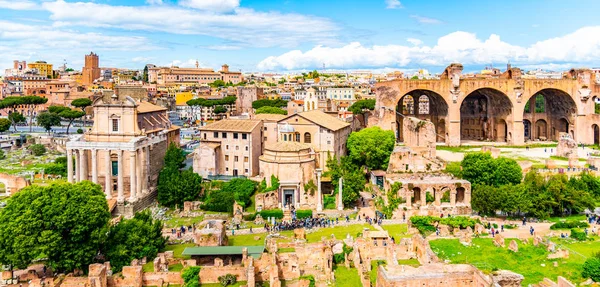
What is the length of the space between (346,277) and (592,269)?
11821 millimetres

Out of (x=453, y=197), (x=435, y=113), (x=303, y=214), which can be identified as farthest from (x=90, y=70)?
(x=453, y=197)

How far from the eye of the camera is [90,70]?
183 metres

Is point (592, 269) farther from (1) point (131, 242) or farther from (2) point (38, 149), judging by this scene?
(2) point (38, 149)

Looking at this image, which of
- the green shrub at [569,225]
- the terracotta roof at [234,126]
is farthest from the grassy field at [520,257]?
the terracotta roof at [234,126]

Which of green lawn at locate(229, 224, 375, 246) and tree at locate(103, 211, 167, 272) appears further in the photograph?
green lawn at locate(229, 224, 375, 246)

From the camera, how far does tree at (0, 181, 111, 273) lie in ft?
94.4

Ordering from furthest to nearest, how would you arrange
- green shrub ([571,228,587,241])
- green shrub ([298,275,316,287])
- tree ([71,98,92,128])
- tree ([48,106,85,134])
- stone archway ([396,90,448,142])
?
tree ([71,98,92,128])
tree ([48,106,85,134])
stone archway ([396,90,448,142])
green shrub ([571,228,587,241])
green shrub ([298,275,316,287])

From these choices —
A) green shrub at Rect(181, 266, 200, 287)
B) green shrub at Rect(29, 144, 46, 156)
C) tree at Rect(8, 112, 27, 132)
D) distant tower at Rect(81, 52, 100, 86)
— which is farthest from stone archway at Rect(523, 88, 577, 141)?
distant tower at Rect(81, 52, 100, 86)

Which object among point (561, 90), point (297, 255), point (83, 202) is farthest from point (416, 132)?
point (83, 202)

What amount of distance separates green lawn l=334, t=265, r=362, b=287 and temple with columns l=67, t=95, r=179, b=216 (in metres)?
21.8

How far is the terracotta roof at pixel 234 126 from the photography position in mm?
51056

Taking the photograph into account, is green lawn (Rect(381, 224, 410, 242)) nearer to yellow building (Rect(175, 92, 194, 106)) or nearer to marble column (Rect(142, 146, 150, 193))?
marble column (Rect(142, 146, 150, 193))

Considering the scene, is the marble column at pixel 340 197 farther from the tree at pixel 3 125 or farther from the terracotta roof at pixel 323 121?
the tree at pixel 3 125

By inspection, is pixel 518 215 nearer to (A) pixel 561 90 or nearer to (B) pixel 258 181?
(B) pixel 258 181
